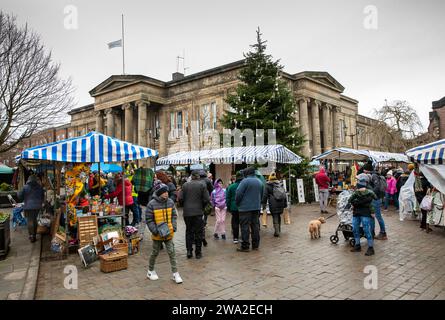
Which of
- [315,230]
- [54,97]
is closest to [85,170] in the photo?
[315,230]

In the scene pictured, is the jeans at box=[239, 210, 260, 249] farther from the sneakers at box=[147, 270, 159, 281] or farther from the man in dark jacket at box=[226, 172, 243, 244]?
the sneakers at box=[147, 270, 159, 281]

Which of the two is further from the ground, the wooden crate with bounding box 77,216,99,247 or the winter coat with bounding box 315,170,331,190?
the winter coat with bounding box 315,170,331,190

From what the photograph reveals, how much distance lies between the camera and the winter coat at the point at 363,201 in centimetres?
672

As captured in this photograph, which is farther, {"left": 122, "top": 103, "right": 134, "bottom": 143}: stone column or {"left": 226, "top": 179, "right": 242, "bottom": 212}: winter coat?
{"left": 122, "top": 103, "right": 134, "bottom": 143}: stone column

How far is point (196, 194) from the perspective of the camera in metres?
6.77

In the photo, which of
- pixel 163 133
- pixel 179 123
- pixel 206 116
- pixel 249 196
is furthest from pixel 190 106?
pixel 249 196

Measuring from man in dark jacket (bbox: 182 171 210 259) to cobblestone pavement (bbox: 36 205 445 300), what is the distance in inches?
14.8

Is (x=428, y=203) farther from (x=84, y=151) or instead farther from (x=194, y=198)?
(x=84, y=151)

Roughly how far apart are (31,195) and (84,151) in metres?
3.27

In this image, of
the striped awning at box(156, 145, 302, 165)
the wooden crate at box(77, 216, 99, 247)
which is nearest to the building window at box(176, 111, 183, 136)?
the striped awning at box(156, 145, 302, 165)

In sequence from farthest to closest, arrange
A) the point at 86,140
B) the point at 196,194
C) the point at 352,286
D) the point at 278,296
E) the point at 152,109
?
1. the point at 152,109
2. the point at 86,140
3. the point at 196,194
4. the point at 352,286
5. the point at 278,296

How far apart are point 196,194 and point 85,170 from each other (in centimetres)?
341

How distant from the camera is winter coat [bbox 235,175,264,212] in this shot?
7.18 metres
